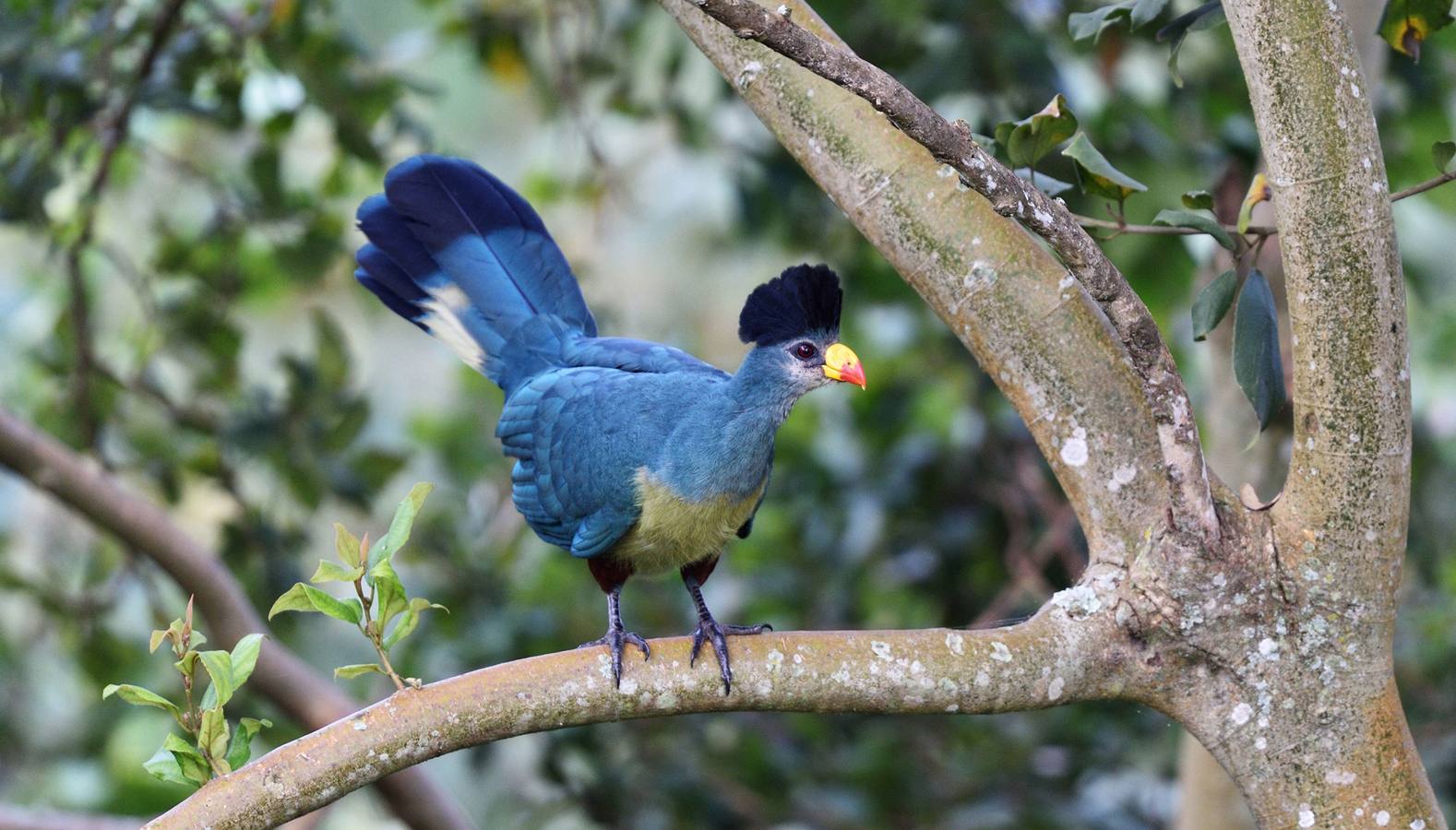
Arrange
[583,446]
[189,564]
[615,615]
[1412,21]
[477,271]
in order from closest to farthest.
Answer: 1. [1412,21]
2. [615,615]
3. [583,446]
4. [477,271]
5. [189,564]

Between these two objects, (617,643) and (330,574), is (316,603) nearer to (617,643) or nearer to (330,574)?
(330,574)

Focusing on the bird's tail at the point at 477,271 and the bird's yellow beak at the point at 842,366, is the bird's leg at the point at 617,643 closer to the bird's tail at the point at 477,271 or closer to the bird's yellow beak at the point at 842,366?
the bird's yellow beak at the point at 842,366

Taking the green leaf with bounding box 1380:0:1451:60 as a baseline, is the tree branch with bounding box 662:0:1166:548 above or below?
below

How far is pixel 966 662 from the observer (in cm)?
165

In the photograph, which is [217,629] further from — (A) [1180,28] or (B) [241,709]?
(A) [1180,28]

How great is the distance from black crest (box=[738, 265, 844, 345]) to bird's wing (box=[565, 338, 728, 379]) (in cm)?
17

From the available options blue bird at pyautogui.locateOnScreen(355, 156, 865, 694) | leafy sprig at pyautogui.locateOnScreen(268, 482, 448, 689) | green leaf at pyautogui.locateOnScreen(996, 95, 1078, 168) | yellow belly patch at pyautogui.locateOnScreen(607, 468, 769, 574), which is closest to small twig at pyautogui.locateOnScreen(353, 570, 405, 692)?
leafy sprig at pyautogui.locateOnScreen(268, 482, 448, 689)

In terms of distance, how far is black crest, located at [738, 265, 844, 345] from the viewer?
213 centimetres

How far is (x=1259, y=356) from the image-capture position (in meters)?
1.70

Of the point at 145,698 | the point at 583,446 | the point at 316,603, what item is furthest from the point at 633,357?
the point at 145,698

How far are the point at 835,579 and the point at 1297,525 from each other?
7.86ft

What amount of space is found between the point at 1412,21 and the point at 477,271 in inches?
63.4

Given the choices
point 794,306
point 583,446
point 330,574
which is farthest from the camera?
point 583,446

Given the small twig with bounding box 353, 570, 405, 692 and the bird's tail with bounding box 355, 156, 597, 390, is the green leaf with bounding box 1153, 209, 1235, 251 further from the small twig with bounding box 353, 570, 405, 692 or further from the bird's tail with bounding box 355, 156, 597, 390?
the bird's tail with bounding box 355, 156, 597, 390
